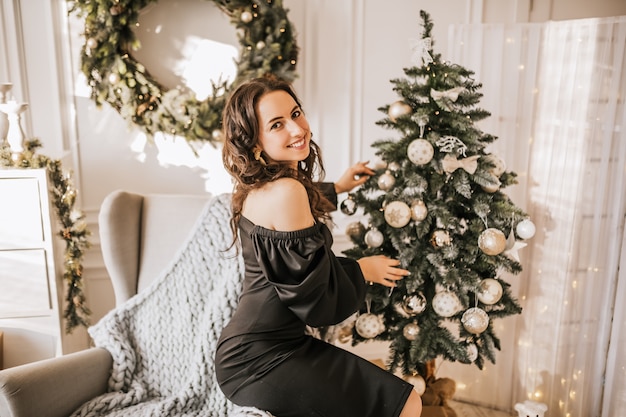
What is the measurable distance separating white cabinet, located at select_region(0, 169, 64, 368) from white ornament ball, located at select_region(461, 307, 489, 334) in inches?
68.2

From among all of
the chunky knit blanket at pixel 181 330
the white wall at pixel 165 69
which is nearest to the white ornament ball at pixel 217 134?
the white wall at pixel 165 69

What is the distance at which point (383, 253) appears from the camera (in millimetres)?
1982

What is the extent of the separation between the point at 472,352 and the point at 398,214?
0.62m

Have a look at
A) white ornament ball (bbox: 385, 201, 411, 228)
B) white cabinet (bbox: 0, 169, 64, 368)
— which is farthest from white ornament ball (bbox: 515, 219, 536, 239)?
white cabinet (bbox: 0, 169, 64, 368)

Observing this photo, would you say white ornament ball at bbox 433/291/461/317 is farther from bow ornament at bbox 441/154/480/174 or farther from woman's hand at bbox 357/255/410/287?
bow ornament at bbox 441/154/480/174

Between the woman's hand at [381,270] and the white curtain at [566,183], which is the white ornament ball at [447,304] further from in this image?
the white curtain at [566,183]

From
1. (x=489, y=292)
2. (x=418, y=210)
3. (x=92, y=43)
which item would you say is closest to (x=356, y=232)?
(x=418, y=210)

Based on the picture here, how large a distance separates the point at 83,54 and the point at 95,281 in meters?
1.23

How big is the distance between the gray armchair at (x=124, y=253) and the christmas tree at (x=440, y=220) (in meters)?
0.80

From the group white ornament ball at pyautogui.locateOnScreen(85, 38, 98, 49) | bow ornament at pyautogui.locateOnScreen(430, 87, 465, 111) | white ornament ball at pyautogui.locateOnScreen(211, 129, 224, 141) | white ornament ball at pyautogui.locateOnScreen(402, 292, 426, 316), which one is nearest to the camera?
bow ornament at pyautogui.locateOnScreen(430, 87, 465, 111)

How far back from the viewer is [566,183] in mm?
2312

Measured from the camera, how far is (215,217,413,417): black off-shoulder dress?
4.85ft

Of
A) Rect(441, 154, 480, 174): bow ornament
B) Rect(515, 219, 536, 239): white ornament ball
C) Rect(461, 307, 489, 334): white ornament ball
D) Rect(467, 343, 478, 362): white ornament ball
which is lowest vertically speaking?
Rect(467, 343, 478, 362): white ornament ball

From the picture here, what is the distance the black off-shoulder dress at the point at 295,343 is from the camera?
1479mm
